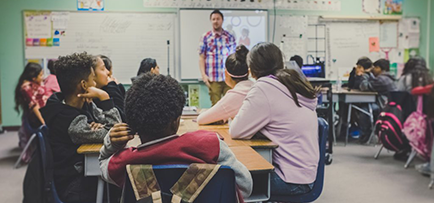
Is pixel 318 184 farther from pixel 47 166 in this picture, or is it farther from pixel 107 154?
pixel 47 166

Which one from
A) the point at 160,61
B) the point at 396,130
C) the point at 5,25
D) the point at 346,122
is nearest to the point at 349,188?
the point at 396,130

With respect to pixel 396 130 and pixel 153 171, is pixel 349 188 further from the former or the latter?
pixel 153 171

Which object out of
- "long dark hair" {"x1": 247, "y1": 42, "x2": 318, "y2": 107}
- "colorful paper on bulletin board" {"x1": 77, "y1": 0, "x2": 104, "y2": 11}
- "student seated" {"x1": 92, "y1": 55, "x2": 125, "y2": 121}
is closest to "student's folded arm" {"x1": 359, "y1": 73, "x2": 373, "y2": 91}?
"long dark hair" {"x1": 247, "y1": 42, "x2": 318, "y2": 107}

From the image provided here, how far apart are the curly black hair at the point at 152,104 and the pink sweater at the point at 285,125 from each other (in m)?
0.77

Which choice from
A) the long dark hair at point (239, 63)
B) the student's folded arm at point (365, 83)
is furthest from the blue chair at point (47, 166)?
the student's folded arm at point (365, 83)

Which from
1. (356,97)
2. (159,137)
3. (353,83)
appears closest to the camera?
(159,137)

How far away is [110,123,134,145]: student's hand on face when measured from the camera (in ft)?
3.76

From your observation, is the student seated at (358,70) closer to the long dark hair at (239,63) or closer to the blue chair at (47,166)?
the long dark hair at (239,63)

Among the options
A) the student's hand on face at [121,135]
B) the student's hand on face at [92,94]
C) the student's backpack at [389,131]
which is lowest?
the student's backpack at [389,131]

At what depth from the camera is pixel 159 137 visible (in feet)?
3.72

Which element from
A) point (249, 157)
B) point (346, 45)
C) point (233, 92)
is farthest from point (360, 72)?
point (249, 157)

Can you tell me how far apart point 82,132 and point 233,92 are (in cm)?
87

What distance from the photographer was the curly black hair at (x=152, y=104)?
108 centimetres

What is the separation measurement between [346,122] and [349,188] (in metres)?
2.23
